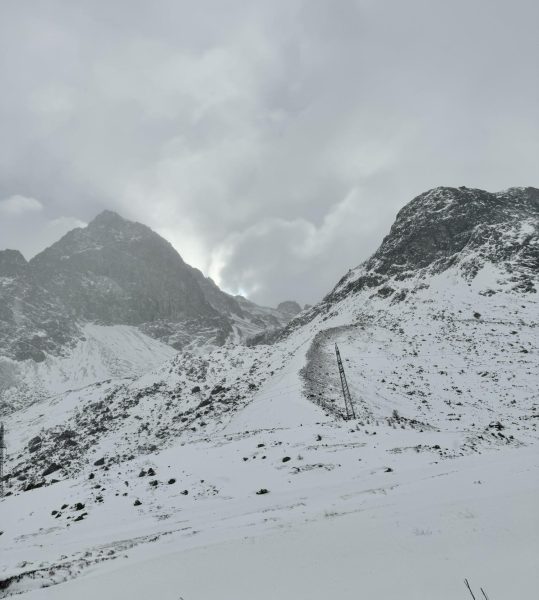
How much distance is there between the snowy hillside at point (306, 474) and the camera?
5.71 m

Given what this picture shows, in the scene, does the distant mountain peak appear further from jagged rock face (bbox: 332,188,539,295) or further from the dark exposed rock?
the dark exposed rock

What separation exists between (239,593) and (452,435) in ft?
49.0

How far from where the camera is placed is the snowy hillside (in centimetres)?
571

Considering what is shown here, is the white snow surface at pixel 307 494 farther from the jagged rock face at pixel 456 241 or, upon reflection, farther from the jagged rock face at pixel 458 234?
the jagged rock face at pixel 458 234

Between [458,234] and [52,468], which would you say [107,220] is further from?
[52,468]

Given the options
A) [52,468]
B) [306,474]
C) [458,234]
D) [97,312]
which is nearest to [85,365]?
[97,312]

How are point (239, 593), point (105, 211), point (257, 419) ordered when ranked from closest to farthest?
point (239, 593)
point (257, 419)
point (105, 211)

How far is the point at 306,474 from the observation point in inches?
544

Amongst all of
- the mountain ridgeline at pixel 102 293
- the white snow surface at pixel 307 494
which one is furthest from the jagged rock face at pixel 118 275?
the white snow surface at pixel 307 494

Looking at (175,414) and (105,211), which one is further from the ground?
(105,211)

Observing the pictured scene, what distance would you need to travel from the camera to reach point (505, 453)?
44.4 feet

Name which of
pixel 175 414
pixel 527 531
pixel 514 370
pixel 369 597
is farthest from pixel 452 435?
pixel 175 414

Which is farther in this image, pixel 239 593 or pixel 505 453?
pixel 505 453

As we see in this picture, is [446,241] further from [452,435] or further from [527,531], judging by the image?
[527,531]
